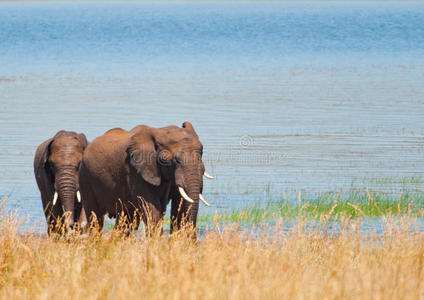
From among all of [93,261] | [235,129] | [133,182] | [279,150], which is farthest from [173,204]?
[235,129]

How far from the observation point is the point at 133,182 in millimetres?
11680

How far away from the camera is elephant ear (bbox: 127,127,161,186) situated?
449 inches

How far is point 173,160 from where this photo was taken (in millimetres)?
11156

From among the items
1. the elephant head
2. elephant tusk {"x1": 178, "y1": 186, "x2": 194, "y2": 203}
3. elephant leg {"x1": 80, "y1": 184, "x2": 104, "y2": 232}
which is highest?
the elephant head

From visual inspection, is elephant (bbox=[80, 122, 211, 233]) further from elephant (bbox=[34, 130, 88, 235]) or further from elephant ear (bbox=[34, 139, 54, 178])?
elephant ear (bbox=[34, 139, 54, 178])

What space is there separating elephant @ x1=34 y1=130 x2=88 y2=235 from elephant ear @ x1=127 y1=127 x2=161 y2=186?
6.29ft

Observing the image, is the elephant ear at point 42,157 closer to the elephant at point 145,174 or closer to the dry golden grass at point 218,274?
the elephant at point 145,174

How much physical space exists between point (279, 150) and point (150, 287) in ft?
55.2

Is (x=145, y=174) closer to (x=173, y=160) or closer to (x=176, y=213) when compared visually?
(x=173, y=160)

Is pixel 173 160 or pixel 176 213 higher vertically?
pixel 173 160

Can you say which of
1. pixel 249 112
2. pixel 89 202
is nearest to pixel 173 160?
pixel 89 202

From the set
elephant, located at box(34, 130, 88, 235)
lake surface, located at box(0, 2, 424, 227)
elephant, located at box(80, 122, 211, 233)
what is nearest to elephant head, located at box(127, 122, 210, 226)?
elephant, located at box(80, 122, 211, 233)

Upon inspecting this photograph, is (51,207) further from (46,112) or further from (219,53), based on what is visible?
(219,53)

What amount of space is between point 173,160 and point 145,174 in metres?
0.48
